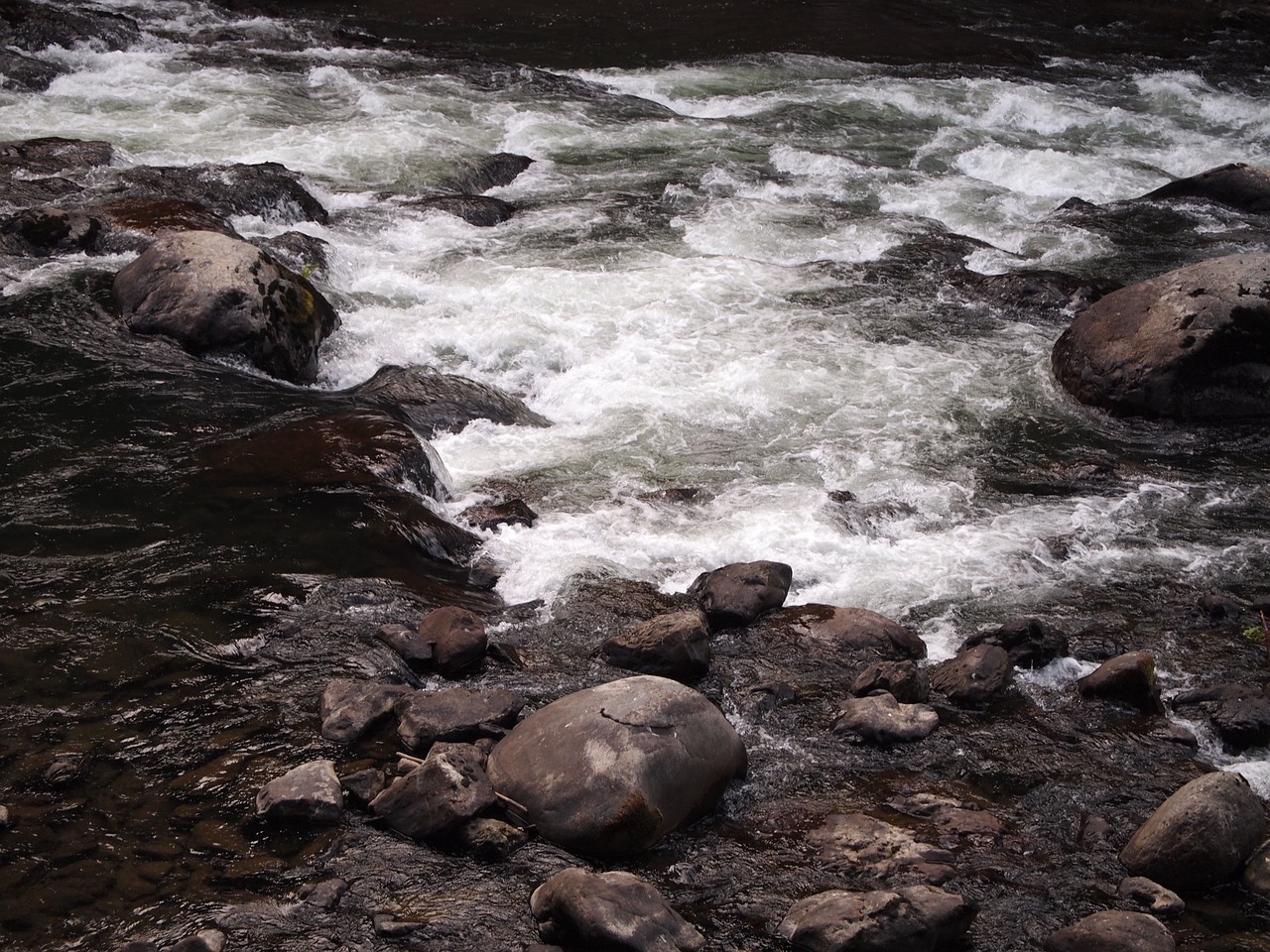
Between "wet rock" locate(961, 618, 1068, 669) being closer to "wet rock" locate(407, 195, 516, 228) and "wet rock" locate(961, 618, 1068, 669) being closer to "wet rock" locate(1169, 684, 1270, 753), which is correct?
"wet rock" locate(1169, 684, 1270, 753)

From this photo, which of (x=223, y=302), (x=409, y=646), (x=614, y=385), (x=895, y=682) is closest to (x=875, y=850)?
(x=895, y=682)

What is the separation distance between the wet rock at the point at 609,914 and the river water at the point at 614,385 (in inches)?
46.0

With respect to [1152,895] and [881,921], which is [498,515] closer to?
[881,921]

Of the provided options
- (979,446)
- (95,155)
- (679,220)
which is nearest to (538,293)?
(679,220)

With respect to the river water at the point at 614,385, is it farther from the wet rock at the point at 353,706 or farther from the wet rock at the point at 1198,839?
the wet rock at the point at 1198,839

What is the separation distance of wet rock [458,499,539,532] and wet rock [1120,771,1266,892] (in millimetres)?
3805

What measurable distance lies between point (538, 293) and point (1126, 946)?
738 centimetres

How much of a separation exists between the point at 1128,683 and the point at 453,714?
3243 mm

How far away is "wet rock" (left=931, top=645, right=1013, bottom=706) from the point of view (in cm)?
553

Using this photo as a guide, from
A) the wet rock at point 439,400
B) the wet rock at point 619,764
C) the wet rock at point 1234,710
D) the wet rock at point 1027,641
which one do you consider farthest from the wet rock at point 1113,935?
the wet rock at point 439,400

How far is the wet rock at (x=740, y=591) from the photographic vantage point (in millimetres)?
6145

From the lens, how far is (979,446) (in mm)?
8281

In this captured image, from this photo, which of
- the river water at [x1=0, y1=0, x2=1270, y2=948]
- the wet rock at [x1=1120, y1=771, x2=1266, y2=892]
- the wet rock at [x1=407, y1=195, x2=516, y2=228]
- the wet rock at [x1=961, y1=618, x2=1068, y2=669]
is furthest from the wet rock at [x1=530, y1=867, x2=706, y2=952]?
the wet rock at [x1=407, y1=195, x2=516, y2=228]

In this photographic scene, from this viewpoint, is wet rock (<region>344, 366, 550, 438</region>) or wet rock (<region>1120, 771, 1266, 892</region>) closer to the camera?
wet rock (<region>1120, 771, 1266, 892</region>)
